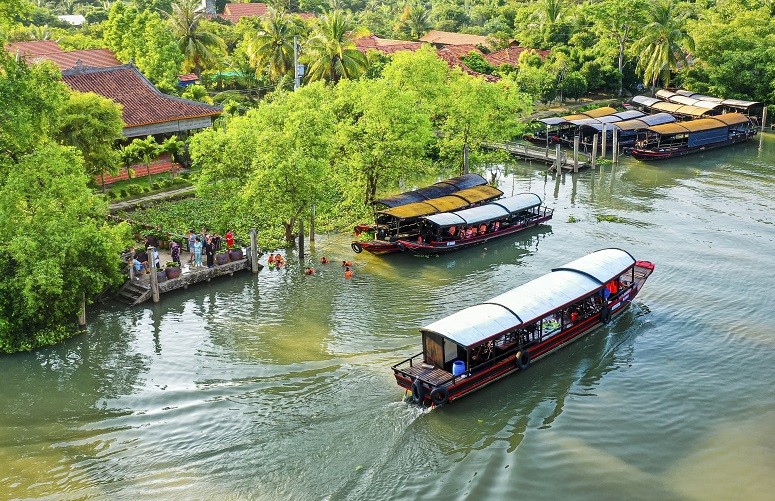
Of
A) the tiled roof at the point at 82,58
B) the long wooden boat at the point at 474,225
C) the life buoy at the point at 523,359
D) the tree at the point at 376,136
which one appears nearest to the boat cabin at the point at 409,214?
the long wooden boat at the point at 474,225

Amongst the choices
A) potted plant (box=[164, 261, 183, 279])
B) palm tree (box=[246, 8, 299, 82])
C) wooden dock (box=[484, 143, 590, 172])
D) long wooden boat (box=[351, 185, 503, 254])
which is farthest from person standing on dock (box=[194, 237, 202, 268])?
palm tree (box=[246, 8, 299, 82])

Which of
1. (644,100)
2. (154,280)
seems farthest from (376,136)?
(644,100)

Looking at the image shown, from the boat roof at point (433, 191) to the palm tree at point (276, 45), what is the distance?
24.2m

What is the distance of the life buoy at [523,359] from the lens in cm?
2934

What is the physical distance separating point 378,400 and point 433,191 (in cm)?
2361

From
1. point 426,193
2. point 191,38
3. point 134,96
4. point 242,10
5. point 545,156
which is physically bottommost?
point 426,193

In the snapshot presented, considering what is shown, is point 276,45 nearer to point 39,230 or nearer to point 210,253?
point 210,253

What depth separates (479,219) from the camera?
147 ft

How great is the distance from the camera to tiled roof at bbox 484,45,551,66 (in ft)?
310

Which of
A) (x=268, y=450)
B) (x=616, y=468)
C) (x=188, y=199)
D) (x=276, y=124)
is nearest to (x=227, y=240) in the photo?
(x=276, y=124)

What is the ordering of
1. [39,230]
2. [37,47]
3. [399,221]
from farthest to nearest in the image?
[37,47], [399,221], [39,230]

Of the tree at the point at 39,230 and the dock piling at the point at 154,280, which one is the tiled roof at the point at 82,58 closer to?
the tree at the point at 39,230

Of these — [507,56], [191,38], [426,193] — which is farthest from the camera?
[507,56]

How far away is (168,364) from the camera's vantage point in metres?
30.9
